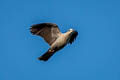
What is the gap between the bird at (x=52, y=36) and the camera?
18497 millimetres

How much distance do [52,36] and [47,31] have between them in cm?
46

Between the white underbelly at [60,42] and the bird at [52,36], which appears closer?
the white underbelly at [60,42]

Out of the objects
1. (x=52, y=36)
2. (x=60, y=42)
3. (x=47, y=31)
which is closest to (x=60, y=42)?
(x=60, y=42)

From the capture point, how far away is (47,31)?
19.5 meters

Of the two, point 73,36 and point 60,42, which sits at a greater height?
point 73,36

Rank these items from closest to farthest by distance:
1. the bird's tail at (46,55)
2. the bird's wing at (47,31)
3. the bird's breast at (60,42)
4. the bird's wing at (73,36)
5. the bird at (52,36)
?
1. the bird's breast at (60,42)
2. the bird at (52,36)
3. the bird's tail at (46,55)
4. the bird's wing at (47,31)
5. the bird's wing at (73,36)

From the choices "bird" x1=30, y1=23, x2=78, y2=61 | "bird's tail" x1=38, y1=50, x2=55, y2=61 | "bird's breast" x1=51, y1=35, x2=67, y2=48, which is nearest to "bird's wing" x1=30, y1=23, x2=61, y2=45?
"bird" x1=30, y1=23, x2=78, y2=61

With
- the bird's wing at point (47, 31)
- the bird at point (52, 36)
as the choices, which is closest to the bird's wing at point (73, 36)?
the bird at point (52, 36)

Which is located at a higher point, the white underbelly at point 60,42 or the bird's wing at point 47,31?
the bird's wing at point 47,31

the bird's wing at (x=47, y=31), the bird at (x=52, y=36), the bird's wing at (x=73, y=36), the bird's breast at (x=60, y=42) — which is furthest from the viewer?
the bird's wing at (x=73, y=36)

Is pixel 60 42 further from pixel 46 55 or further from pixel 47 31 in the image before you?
pixel 47 31

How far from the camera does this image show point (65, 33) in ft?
62.1

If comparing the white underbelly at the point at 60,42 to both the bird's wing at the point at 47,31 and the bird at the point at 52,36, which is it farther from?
the bird's wing at the point at 47,31

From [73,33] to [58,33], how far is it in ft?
3.11
